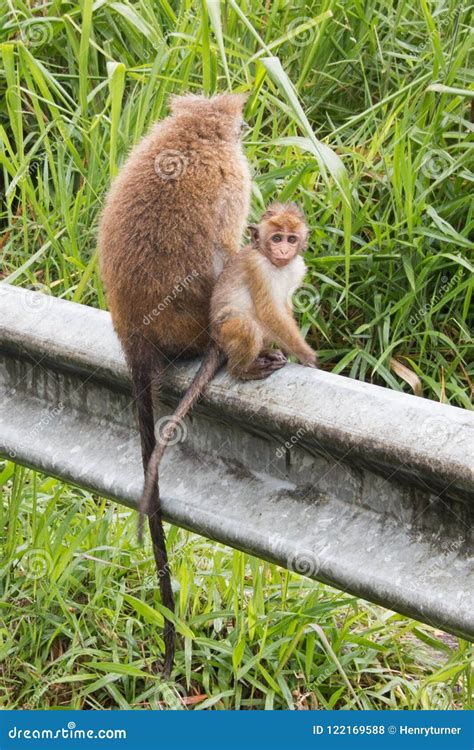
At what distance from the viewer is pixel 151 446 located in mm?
3072

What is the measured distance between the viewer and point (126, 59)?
5.36 meters

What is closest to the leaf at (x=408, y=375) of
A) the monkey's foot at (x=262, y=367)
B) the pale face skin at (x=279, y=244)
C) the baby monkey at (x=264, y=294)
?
the baby monkey at (x=264, y=294)

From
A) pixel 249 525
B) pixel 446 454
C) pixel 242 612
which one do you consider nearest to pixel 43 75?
pixel 242 612

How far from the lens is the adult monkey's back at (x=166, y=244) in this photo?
11.6 ft

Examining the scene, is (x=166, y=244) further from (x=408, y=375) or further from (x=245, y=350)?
(x=408, y=375)

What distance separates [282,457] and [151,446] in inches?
17.6

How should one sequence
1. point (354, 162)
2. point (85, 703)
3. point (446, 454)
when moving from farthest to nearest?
point (354, 162), point (85, 703), point (446, 454)

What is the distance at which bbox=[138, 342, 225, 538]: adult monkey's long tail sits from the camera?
9.52ft

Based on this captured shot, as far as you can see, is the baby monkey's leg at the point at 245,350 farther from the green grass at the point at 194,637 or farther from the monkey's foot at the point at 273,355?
the green grass at the point at 194,637

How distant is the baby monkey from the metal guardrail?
178 millimetres

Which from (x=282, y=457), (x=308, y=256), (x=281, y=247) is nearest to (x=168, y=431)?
(x=282, y=457)

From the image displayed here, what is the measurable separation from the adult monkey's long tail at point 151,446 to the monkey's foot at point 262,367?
25 centimetres

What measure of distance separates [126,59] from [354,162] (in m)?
1.31

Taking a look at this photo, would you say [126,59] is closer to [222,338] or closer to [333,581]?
[222,338]
